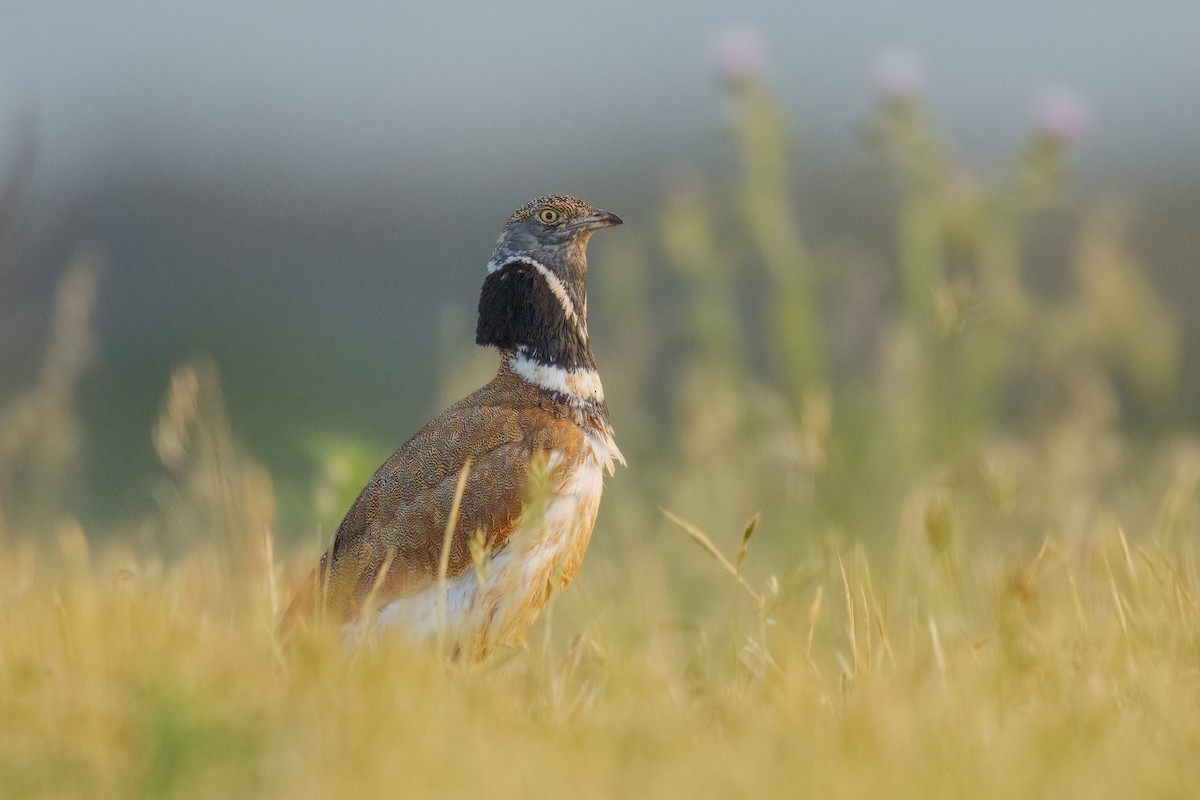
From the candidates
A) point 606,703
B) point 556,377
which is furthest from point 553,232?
point 606,703

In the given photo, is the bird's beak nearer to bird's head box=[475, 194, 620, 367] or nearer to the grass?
bird's head box=[475, 194, 620, 367]

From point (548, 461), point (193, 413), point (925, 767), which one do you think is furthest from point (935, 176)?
point (925, 767)

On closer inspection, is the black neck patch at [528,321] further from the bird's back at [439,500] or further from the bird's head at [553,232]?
the bird's back at [439,500]

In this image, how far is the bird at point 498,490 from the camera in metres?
4.49

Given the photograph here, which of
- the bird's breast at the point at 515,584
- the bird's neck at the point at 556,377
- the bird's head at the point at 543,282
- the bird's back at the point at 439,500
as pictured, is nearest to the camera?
the bird's breast at the point at 515,584

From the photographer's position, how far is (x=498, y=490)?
4.71 metres

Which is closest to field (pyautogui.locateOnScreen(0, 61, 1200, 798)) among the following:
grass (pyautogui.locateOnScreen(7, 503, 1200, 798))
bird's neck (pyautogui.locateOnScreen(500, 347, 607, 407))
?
grass (pyautogui.locateOnScreen(7, 503, 1200, 798))

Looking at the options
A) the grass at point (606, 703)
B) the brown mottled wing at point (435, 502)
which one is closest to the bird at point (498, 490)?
the brown mottled wing at point (435, 502)

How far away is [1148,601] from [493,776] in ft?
7.44

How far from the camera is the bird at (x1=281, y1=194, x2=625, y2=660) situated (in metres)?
4.49

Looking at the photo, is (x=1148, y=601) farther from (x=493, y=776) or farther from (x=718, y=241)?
(x=718, y=241)

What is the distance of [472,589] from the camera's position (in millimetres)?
4559

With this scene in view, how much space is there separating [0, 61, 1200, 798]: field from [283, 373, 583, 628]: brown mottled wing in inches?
11.7

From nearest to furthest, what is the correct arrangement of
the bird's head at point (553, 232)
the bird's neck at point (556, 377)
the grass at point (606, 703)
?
the grass at point (606, 703), the bird's neck at point (556, 377), the bird's head at point (553, 232)
